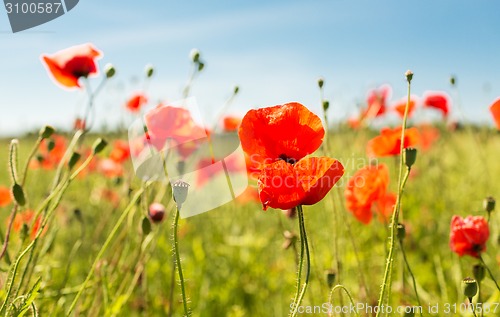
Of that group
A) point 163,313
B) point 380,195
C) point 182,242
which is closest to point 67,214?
point 182,242

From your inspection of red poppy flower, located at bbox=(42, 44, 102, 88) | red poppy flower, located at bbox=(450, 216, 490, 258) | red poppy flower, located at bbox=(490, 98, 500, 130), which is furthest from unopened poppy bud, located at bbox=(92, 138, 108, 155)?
red poppy flower, located at bbox=(490, 98, 500, 130)

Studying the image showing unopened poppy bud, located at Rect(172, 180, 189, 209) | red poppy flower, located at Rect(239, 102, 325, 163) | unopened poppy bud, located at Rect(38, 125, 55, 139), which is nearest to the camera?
unopened poppy bud, located at Rect(172, 180, 189, 209)

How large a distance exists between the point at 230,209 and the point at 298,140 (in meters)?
2.52

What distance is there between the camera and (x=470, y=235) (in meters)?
1.32

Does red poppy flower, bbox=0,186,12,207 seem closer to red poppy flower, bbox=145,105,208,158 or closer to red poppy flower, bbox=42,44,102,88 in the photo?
red poppy flower, bbox=42,44,102,88

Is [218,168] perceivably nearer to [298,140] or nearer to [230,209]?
[230,209]

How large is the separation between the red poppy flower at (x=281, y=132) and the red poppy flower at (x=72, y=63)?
3.11 ft

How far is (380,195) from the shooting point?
1.53 metres

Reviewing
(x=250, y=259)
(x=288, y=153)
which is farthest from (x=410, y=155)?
(x=250, y=259)

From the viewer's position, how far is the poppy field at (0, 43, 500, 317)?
1035 mm

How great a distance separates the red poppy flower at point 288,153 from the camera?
933 mm

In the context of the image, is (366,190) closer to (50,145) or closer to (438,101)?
(50,145)

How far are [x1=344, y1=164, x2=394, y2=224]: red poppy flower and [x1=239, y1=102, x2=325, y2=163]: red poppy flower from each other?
1.45ft

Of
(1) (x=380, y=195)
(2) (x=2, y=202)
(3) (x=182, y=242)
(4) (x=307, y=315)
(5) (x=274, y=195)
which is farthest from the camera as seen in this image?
(3) (x=182, y=242)
